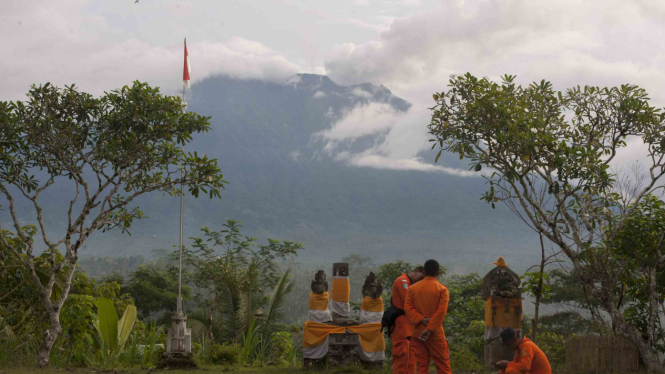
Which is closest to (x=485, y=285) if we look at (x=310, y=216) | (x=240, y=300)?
(x=240, y=300)

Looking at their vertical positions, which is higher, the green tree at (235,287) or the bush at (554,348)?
the green tree at (235,287)

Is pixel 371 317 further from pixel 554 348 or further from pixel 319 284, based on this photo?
pixel 554 348

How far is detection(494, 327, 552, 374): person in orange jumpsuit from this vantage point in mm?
5500

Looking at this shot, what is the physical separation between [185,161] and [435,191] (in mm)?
191743

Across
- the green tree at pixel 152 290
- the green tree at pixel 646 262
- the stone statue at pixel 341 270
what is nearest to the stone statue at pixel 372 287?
the stone statue at pixel 341 270

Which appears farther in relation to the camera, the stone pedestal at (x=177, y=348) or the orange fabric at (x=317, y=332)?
the orange fabric at (x=317, y=332)

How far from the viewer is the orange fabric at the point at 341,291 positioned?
31.6 feet

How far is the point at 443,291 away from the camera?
6285 millimetres

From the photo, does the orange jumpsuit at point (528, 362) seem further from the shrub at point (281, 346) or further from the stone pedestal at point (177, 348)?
the shrub at point (281, 346)

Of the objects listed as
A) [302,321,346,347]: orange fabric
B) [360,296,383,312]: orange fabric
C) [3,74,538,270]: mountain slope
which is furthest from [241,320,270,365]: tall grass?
[3,74,538,270]: mountain slope

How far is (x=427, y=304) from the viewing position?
250 inches

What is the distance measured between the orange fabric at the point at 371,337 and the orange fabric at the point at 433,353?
113 inches

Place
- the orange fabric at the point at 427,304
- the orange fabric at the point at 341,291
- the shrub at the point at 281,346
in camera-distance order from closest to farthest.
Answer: the orange fabric at the point at 427,304
the orange fabric at the point at 341,291
the shrub at the point at 281,346

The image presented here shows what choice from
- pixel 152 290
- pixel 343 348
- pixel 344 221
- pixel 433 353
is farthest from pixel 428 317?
pixel 344 221
